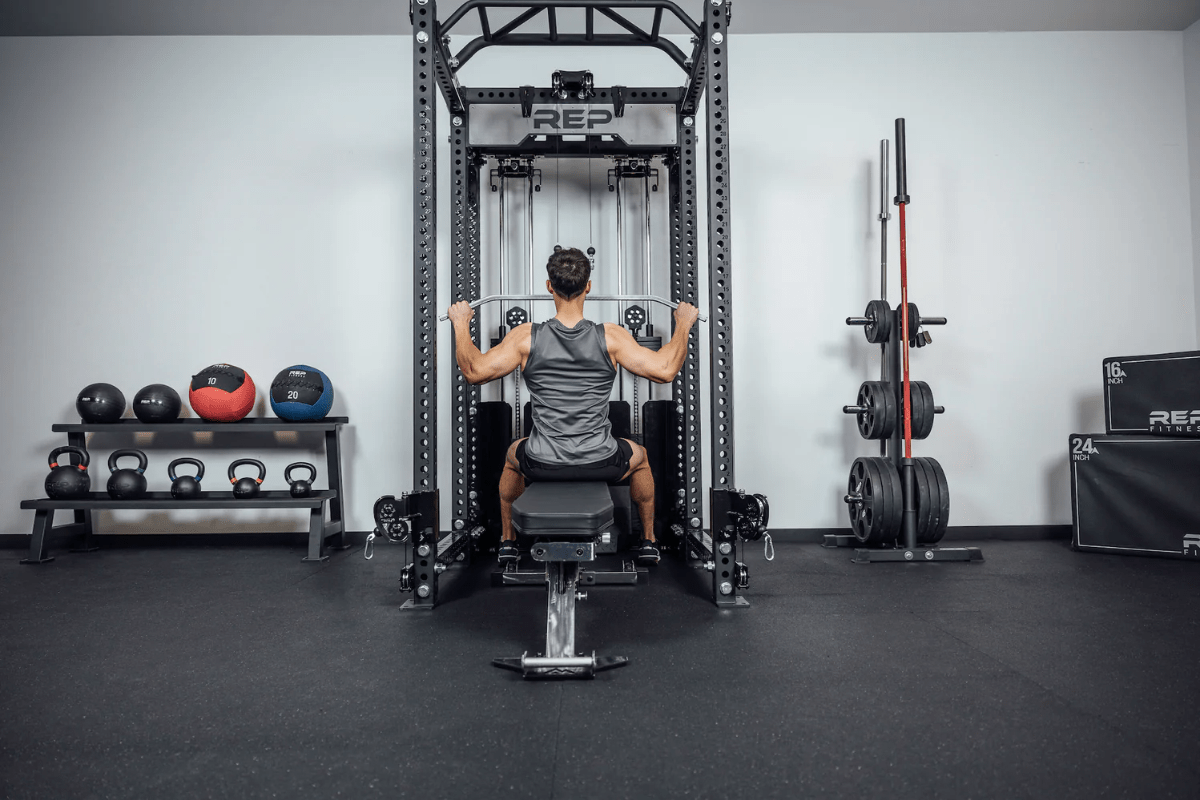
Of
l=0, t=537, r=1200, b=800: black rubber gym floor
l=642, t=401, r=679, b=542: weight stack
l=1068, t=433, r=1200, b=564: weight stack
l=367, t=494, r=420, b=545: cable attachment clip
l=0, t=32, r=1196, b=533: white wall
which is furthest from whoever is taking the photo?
l=0, t=32, r=1196, b=533: white wall

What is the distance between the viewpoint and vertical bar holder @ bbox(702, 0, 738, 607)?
7.93 feet

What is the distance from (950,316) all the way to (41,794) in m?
4.06

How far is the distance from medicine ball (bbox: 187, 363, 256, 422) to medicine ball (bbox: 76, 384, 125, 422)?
0.44m

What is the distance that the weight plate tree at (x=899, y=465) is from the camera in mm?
3168

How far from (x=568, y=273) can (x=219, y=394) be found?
6.67 feet

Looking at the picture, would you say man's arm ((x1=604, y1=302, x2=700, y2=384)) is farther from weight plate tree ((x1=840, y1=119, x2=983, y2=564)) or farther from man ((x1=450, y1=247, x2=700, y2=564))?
weight plate tree ((x1=840, y1=119, x2=983, y2=564))

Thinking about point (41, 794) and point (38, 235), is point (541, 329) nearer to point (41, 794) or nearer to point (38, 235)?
point (41, 794)

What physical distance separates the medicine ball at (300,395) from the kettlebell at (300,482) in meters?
0.25

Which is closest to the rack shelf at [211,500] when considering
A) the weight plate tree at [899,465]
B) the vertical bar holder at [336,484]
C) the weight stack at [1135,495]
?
the vertical bar holder at [336,484]

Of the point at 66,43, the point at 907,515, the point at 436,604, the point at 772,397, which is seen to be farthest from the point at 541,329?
the point at 66,43

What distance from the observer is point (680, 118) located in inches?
128

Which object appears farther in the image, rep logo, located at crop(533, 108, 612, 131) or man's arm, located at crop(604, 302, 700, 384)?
rep logo, located at crop(533, 108, 612, 131)

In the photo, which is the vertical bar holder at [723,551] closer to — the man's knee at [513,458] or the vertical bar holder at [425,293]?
the man's knee at [513,458]

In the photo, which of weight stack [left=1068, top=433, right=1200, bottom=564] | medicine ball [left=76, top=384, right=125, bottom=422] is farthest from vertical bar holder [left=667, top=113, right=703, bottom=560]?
medicine ball [left=76, top=384, right=125, bottom=422]
